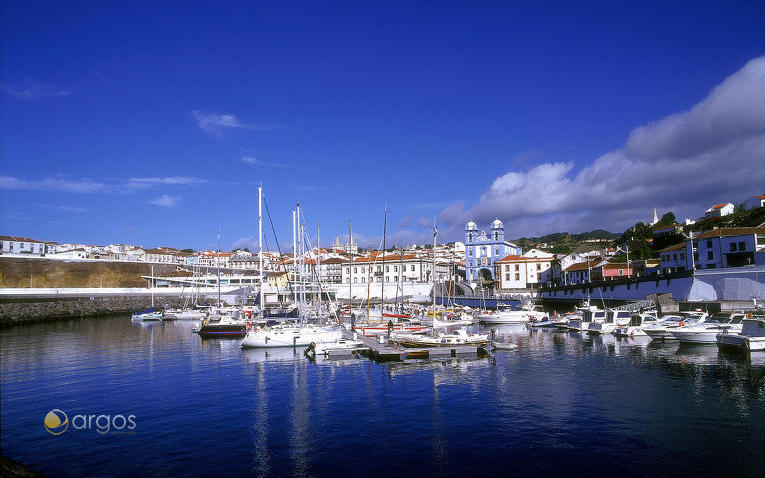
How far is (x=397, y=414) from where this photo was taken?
1817 centimetres

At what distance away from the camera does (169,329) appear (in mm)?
51812

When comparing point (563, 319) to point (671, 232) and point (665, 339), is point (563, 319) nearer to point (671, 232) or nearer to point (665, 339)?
point (665, 339)

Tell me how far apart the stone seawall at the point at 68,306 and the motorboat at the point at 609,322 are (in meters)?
59.9

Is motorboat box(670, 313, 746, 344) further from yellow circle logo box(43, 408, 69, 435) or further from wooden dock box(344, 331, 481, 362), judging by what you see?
yellow circle logo box(43, 408, 69, 435)

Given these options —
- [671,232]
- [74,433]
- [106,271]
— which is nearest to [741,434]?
[74,433]

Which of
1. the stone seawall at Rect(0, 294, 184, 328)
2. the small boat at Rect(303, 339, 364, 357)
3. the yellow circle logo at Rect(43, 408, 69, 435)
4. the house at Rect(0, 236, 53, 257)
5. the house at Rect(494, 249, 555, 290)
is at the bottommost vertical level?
the yellow circle logo at Rect(43, 408, 69, 435)

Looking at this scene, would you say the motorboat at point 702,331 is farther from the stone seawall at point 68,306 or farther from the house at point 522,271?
the stone seawall at point 68,306

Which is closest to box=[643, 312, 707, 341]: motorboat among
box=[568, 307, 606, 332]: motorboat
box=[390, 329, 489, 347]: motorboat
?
box=[568, 307, 606, 332]: motorboat

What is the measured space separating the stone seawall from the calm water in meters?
34.3

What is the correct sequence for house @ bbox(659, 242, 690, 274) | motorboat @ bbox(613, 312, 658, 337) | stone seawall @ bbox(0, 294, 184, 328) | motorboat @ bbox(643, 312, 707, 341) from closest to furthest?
1. motorboat @ bbox(643, 312, 707, 341)
2. motorboat @ bbox(613, 312, 658, 337)
3. stone seawall @ bbox(0, 294, 184, 328)
4. house @ bbox(659, 242, 690, 274)

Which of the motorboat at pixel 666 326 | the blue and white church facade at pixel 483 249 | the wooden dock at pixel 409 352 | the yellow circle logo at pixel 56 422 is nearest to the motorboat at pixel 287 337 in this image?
the wooden dock at pixel 409 352

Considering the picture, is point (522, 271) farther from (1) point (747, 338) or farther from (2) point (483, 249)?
(1) point (747, 338)

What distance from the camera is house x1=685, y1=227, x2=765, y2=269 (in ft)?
176

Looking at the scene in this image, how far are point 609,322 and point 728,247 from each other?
2424cm
